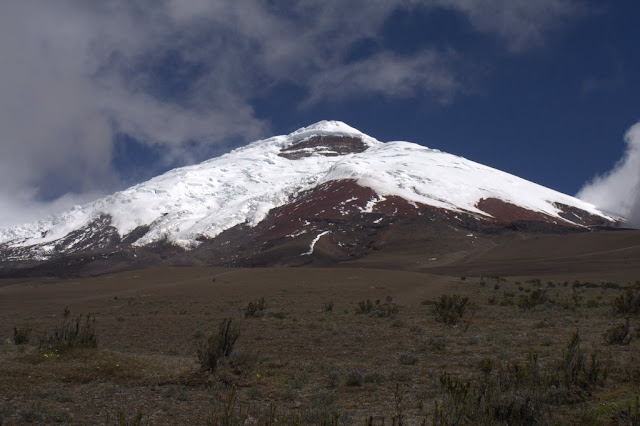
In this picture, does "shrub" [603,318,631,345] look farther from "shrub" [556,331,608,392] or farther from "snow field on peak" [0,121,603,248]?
"snow field on peak" [0,121,603,248]

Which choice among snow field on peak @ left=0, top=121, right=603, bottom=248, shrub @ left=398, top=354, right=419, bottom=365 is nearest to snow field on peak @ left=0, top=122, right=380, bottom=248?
snow field on peak @ left=0, top=121, right=603, bottom=248

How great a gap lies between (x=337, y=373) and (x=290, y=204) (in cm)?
11363

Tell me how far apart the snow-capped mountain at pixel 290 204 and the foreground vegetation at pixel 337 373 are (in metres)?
64.5

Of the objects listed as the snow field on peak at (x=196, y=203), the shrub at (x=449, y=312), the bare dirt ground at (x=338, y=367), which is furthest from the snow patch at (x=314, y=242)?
the shrub at (x=449, y=312)

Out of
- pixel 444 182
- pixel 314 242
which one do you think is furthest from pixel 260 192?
pixel 314 242

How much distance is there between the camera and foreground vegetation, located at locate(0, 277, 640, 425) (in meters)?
5.27

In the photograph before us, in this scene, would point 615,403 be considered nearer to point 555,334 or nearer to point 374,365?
point 374,365

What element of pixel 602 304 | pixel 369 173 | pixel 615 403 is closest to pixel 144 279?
pixel 602 304

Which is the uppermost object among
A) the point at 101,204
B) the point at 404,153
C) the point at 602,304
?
the point at 404,153

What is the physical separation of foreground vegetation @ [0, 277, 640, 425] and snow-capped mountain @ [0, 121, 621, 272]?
212 ft

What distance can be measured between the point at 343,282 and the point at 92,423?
27.7m

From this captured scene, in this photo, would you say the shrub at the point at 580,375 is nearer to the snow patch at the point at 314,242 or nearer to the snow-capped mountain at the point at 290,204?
the snow patch at the point at 314,242

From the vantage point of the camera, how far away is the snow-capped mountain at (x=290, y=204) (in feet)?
344

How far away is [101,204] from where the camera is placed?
147750mm
